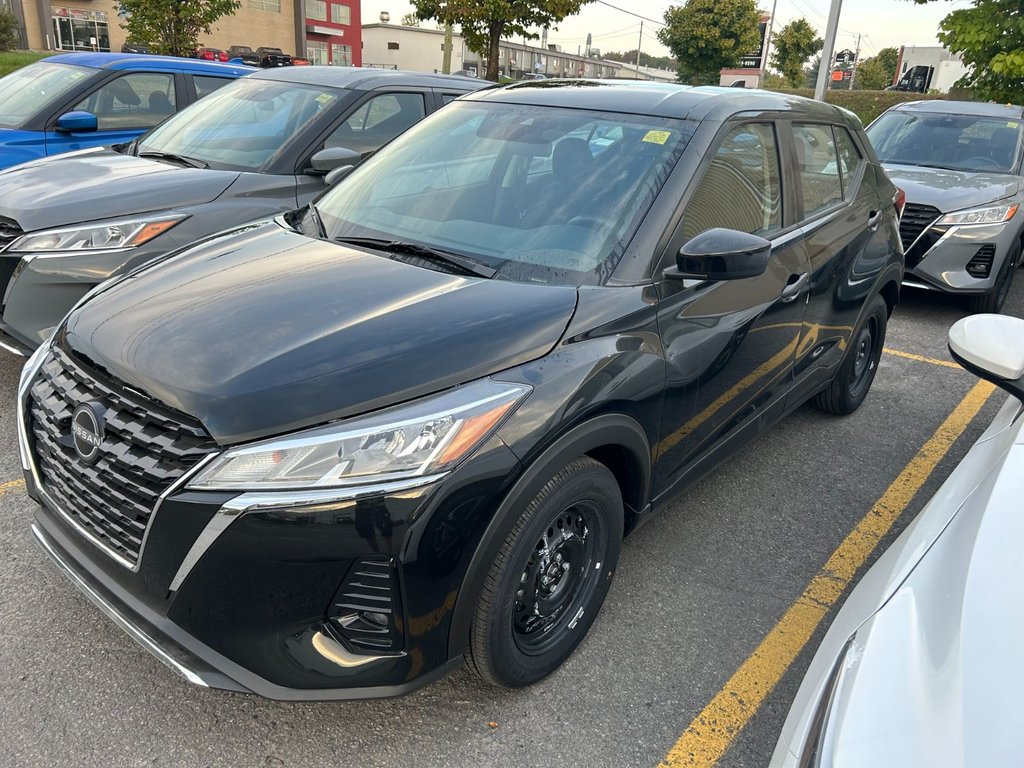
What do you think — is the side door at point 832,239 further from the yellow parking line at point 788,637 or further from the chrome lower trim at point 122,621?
the chrome lower trim at point 122,621

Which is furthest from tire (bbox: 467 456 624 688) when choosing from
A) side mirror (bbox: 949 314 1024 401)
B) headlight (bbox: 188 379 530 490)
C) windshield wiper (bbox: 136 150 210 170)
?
windshield wiper (bbox: 136 150 210 170)

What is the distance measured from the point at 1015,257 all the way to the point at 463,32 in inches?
710

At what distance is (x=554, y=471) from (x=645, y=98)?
1.72 m

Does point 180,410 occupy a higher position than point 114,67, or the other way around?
point 114,67

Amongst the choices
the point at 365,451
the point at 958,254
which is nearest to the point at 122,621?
the point at 365,451

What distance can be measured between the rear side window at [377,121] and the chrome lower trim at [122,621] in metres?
3.40

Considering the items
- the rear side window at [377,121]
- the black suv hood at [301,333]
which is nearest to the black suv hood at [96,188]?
the rear side window at [377,121]

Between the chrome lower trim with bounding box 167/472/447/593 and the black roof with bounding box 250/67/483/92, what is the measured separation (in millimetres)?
4060

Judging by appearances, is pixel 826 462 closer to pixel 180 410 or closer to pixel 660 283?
pixel 660 283

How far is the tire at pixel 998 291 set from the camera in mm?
6750

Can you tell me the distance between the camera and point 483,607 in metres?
2.10

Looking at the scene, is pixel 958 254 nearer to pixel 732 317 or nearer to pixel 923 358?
pixel 923 358

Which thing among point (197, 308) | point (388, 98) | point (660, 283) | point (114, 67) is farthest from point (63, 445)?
point (114, 67)

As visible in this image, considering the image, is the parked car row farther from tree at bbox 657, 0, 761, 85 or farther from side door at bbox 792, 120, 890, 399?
tree at bbox 657, 0, 761, 85
